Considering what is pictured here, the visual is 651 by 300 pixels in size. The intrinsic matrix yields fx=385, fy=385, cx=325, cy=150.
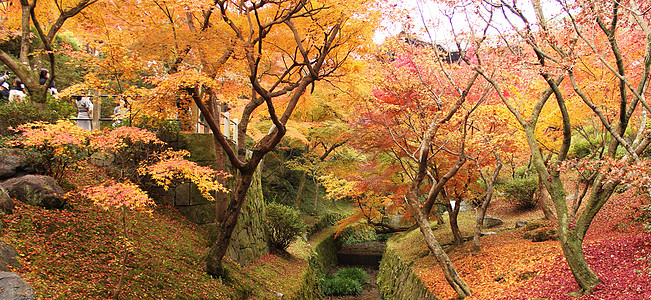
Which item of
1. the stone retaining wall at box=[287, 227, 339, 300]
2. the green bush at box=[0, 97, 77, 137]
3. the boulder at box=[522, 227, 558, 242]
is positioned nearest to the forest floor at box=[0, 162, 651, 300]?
the boulder at box=[522, 227, 558, 242]

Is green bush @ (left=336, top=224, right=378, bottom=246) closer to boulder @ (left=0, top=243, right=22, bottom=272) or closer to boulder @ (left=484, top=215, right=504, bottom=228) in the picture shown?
boulder @ (left=484, top=215, right=504, bottom=228)

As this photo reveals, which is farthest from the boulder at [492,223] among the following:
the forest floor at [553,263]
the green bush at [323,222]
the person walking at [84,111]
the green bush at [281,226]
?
the person walking at [84,111]

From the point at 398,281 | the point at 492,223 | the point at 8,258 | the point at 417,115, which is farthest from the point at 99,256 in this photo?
the point at 492,223

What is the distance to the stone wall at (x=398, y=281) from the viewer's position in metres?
9.39

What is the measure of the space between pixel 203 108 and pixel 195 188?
3.73 metres

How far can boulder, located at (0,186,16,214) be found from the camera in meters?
5.32

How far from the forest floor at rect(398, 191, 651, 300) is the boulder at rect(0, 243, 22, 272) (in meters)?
6.94

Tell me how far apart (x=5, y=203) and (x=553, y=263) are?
895cm

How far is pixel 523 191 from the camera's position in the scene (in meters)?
15.1

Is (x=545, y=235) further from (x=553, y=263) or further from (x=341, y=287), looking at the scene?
(x=341, y=287)

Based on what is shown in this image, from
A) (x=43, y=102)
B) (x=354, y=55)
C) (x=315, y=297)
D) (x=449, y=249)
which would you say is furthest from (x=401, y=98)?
(x=43, y=102)

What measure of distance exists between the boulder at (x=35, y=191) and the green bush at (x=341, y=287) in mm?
9590

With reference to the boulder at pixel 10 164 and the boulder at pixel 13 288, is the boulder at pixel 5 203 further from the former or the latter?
the boulder at pixel 13 288

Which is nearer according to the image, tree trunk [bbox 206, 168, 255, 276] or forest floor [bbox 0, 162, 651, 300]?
forest floor [bbox 0, 162, 651, 300]
